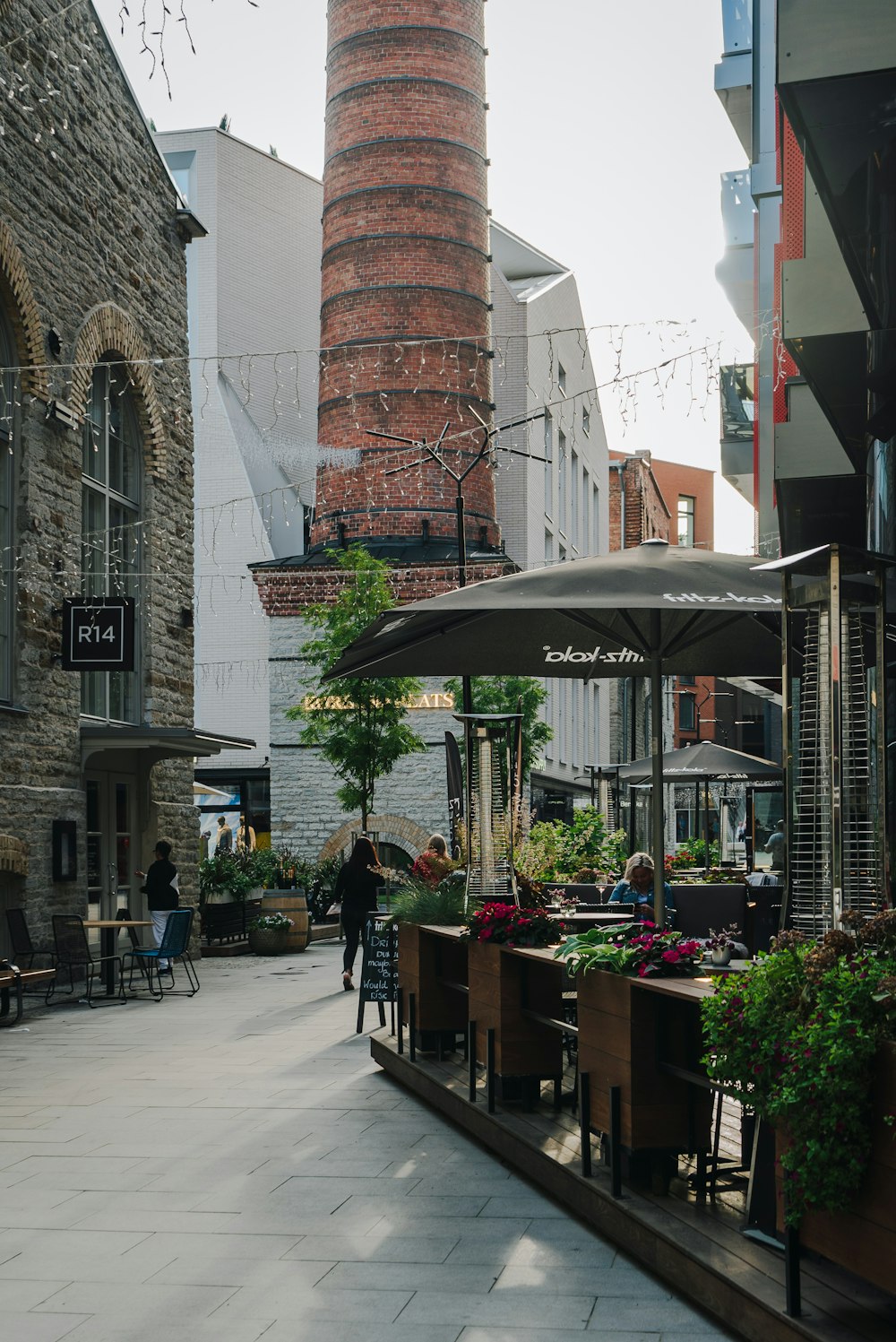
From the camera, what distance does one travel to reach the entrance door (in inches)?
675

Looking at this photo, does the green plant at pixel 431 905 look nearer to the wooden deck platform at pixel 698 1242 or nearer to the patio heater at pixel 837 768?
the wooden deck platform at pixel 698 1242

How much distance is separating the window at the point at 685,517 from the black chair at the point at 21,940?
241 feet


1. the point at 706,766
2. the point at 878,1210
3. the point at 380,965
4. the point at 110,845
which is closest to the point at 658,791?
the point at 380,965

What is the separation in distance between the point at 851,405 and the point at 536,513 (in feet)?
81.9

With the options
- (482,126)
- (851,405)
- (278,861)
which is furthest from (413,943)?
(482,126)

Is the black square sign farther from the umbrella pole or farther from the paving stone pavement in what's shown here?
the umbrella pole

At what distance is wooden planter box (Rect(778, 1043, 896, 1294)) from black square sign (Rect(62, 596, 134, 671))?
12182mm

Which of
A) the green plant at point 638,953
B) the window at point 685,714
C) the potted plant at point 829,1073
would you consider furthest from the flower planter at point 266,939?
the window at point 685,714

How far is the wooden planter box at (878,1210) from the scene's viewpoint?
Result: 149 inches

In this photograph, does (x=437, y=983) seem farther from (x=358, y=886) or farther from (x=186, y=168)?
(x=186, y=168)

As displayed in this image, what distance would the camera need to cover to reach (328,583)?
28.6 metres

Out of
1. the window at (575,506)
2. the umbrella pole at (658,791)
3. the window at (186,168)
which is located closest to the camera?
the umbrella pole at (658,791)

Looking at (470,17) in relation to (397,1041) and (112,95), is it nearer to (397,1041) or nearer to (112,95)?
(112,95)

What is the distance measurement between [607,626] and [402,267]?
20414 millimetres
